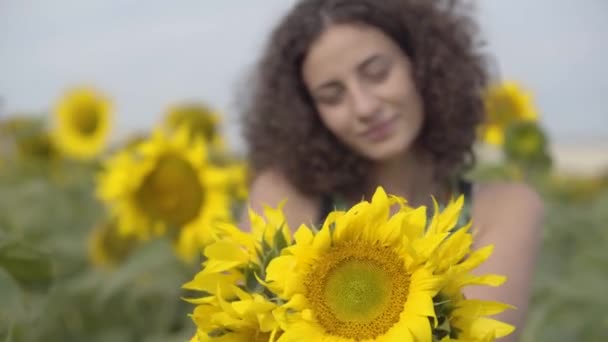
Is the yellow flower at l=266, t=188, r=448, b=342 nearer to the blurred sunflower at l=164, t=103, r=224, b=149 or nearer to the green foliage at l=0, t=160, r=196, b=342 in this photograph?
the green foliage at l=0, t=160, r=196, b=342

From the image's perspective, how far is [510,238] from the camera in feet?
4.09

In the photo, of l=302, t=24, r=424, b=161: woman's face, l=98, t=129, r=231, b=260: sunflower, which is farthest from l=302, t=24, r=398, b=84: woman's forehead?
l=98, t=129, r=231, b=260: sunflower

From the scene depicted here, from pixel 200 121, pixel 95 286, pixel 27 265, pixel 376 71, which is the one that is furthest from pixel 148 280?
pixel 27 265

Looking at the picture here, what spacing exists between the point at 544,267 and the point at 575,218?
19.2 inches

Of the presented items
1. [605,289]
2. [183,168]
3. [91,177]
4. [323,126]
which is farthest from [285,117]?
[91,177]

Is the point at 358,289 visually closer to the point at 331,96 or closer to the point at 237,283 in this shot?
the point at 237,283

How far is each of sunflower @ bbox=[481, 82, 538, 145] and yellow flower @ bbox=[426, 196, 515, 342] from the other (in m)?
1.97

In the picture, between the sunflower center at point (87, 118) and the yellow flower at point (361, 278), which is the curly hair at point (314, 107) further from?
the sunflower center at point (87, 118)

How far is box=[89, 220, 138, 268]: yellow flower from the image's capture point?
7.38 ft

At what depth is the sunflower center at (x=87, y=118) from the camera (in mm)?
3398

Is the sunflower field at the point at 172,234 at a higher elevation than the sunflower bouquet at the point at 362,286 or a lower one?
lower

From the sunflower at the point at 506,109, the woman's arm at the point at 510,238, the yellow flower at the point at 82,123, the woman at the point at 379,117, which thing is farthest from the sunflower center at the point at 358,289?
the yellow flower at the point at 82,123

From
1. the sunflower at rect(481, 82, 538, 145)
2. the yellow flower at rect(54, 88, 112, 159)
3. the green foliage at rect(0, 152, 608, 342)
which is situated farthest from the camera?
the yellow flower at rect(54, 88, 112, 159)

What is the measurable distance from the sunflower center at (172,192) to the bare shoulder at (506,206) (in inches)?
29.9
